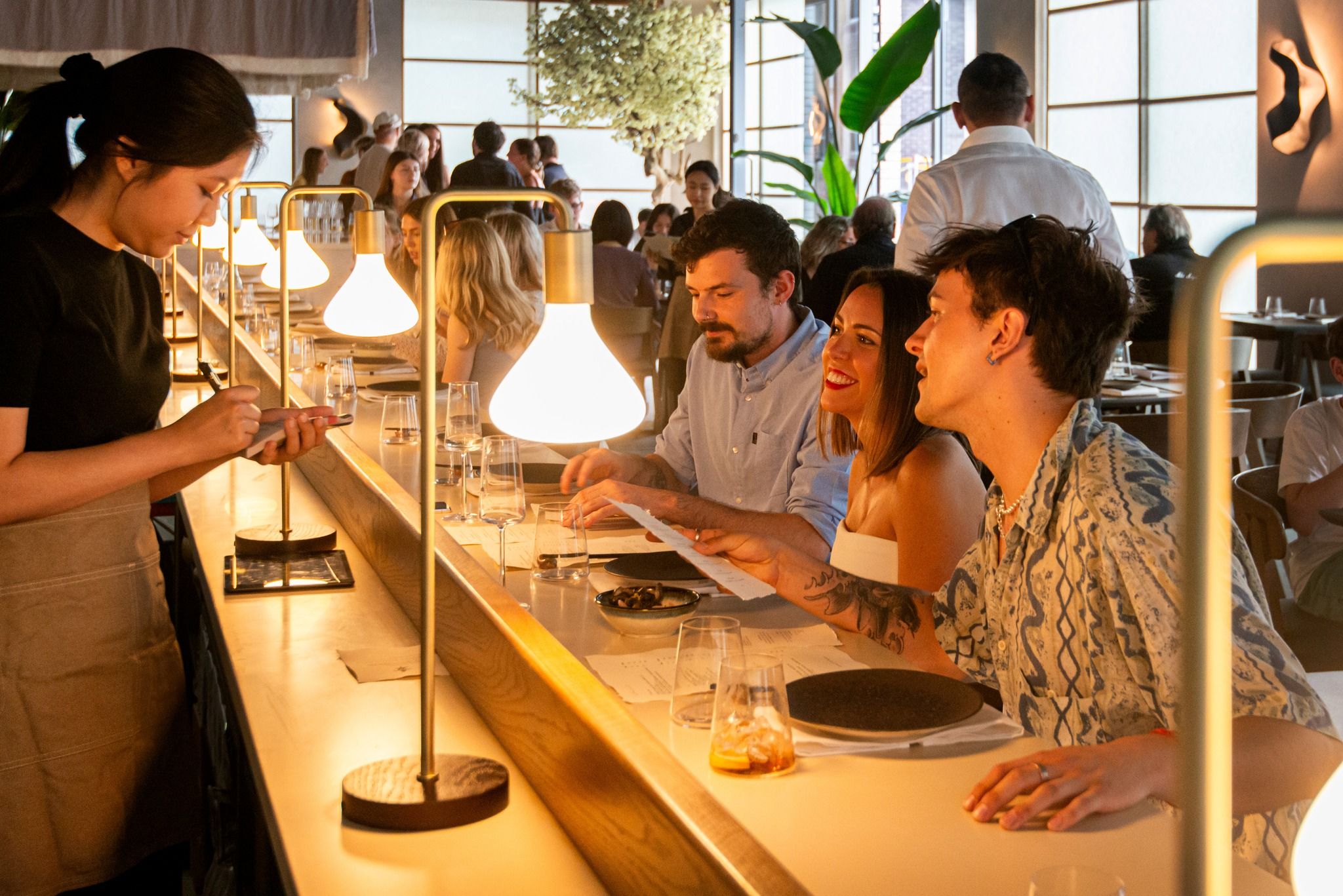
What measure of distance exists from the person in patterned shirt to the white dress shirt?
2.41 metres

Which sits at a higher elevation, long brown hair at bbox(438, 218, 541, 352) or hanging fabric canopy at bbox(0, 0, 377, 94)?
hanging fabric canopy at bbox(0, 0, 377, 94)

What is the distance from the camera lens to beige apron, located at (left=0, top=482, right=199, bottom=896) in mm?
1966

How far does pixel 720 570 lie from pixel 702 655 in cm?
68

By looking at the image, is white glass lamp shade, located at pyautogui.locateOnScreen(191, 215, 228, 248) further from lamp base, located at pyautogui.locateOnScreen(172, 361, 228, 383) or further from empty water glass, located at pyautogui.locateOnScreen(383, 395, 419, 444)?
empty water glass, located at pyautogui.locateOnScreen(383, 395, 419, 444)

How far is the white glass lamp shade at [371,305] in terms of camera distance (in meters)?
2.61

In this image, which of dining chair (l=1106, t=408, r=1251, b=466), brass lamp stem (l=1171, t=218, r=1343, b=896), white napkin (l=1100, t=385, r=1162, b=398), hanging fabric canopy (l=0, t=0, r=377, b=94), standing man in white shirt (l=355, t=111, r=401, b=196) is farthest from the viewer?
standing man in white shirt (l=355, t=111, r=401, b=196)

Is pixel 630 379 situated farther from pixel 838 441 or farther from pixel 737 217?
pixel 737 217

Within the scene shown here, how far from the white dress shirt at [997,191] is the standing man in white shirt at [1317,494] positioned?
38.9 inches

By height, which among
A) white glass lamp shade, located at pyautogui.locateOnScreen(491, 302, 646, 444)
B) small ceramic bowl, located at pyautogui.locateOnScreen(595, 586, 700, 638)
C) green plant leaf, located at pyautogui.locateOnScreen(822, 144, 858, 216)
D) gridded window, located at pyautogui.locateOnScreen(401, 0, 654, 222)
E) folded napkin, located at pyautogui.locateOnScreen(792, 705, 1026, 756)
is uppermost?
gridded window, located at pyautogui.locateOnScreen(401, 0, 654, 222)

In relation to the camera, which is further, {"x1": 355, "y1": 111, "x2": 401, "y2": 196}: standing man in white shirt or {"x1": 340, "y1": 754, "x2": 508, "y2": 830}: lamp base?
{"x1": 355, "y1": 111, "x2": 401, "y2": 196}: standing man in white shirt

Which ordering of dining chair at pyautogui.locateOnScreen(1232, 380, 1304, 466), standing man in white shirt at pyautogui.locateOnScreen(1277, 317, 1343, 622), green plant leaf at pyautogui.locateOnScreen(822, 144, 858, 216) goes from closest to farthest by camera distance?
standing man in white shirt at pyautogui.locateOnScreen(1277, 317, 1343, 622) < dining chair at pyautogui.locateOnScreen(1232, 380, 1304, 466) < green plant leaf at pyautogui.locateOnScreen(822, 144, 858, 216)

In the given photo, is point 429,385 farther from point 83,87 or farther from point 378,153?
point 378,153

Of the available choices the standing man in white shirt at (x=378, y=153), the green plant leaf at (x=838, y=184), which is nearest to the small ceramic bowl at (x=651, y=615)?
the green plant leaf at (x=838, y=184)

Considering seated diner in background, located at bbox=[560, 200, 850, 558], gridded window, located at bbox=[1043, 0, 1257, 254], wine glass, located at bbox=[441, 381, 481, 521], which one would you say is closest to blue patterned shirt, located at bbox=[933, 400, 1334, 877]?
seated diner in background, located at bbox=[560, 200, 850, 558]
